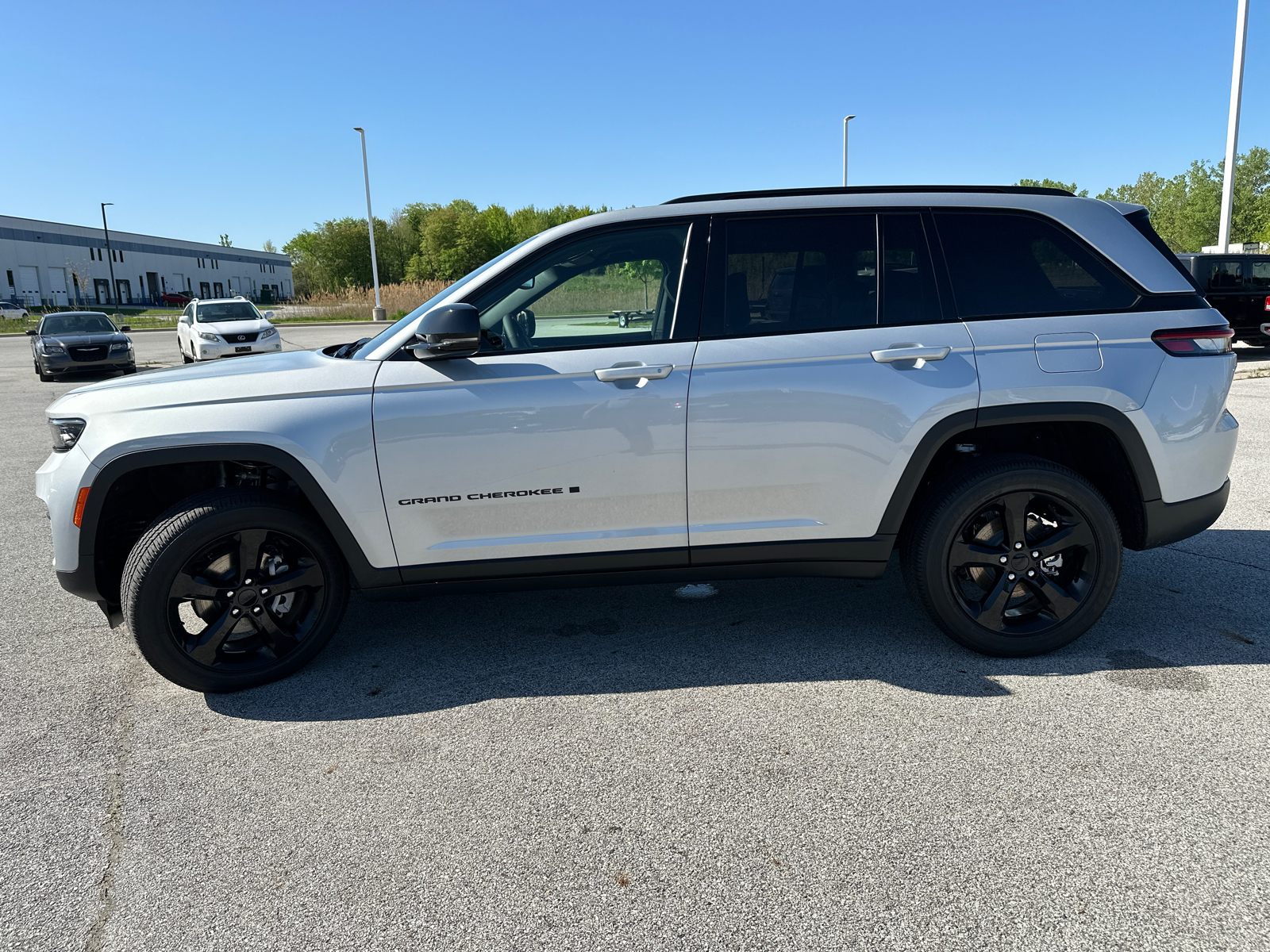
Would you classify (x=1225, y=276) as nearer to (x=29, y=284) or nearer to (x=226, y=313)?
(x=226, y=313)

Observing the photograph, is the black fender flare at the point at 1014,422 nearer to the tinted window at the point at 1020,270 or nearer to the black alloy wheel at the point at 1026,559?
the black alloy wheel at the point at 1026,559

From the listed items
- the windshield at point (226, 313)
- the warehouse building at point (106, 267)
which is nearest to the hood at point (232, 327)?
the windshield at point (226, 313)

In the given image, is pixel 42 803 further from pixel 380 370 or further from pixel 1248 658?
pixel 1248 658

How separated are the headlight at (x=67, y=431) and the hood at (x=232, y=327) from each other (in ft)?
55.5

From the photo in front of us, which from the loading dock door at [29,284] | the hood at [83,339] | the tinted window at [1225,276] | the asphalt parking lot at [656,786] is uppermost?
the loading dock door at [29,284]

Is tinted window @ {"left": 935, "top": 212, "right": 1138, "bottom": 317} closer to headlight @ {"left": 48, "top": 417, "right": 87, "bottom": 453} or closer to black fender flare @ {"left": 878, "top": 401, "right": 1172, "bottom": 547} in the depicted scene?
black fender flare @ {"left": 878, "top": 401, "right": 1172, "bottom": 547}

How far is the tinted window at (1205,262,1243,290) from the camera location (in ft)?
47.7

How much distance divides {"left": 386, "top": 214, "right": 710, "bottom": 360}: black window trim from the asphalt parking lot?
136 centimetres

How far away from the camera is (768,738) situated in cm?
305

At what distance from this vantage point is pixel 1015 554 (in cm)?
359

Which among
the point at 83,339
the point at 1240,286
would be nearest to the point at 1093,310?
the point at 1240,286

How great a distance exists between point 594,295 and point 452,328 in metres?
0.67

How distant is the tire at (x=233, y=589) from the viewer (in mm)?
3348

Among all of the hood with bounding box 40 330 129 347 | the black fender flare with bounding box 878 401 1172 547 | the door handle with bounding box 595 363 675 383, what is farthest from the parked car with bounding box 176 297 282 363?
the black fender flare with bounding box 878 401 1172 547
